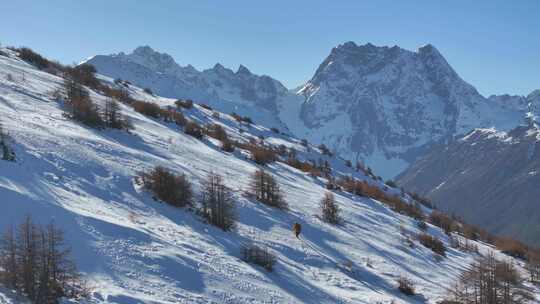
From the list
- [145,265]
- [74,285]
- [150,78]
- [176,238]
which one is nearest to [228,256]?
[176,238]

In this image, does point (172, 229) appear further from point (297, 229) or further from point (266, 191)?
point (266, 191)

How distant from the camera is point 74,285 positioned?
7.08 m

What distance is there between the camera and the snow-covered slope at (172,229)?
8.48 metres

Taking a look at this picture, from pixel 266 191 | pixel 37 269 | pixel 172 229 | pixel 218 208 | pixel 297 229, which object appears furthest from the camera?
pixel 266 191

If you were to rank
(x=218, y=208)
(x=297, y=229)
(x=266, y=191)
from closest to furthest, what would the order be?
(x=218, y=208), (x=297, y=229), (x=266, y=191)

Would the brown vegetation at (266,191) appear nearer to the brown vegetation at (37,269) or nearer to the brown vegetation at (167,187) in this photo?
the brown vegetation at (167,187)

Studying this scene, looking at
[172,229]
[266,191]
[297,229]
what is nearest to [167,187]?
[172,229]

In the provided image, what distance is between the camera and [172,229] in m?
10.5

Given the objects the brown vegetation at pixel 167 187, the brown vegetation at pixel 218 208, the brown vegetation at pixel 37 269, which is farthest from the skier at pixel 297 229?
the brown vegetation at pixel 37 269

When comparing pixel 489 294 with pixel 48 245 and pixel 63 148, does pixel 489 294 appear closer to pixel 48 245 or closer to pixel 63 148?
pixel 48 245

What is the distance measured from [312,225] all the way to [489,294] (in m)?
5.27

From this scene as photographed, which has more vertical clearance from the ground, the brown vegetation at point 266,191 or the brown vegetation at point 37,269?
the brown vegetation at point 266,191

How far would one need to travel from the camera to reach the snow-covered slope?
848 centimetres

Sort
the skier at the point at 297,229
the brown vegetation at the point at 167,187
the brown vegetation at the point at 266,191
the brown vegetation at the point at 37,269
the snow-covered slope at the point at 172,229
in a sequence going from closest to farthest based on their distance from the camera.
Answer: the brown vegetation at the point at 37,269 → the snow-covered slope at the point at 172,229 → the brown vegetation at the point at 167,187 → the skier at the point at 297,229 → the brown vegetation at the point at 266,191
